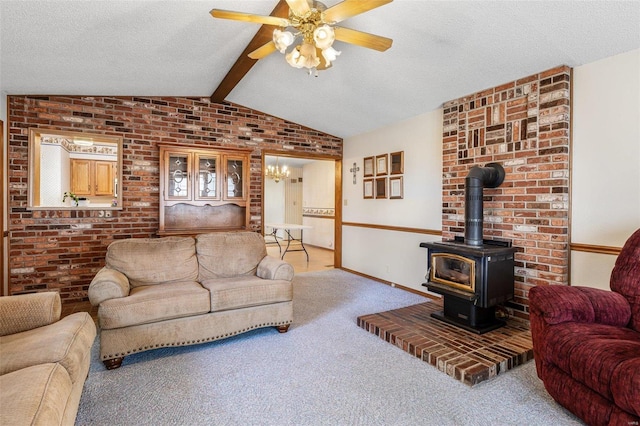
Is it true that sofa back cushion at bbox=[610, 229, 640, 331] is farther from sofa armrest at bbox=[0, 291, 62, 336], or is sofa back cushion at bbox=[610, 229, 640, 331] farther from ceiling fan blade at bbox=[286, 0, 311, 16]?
sofa armrest at bbox=[0, 291, 62, 336]

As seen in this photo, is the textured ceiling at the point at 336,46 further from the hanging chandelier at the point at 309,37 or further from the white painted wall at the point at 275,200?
the white painted wall at the point at 275,200

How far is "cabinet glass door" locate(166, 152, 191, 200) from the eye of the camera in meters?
4.38

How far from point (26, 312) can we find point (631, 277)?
359cm

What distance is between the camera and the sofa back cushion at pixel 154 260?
118 inches

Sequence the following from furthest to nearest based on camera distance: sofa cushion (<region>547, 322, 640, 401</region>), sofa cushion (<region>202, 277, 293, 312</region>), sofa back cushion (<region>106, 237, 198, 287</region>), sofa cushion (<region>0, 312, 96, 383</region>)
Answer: sofa back cushion (<region>106, 237, 198, 287</region>) → sofa cushion (<region>202, 277, 293, 312</region>) → sofa cushion (<region>547, 322, 640, 401</region>) → sofa cushion (<region>0, 312, 96, 383</region>)

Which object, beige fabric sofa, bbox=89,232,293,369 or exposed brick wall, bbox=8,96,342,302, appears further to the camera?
exposed brick wall, bbox=8,96,342,302

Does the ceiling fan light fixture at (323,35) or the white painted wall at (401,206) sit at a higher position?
the ceiling fan light fixture at (323,35)

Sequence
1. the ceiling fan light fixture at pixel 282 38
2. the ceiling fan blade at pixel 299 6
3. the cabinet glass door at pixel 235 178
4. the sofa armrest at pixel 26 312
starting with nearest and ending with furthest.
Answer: the sofa armrest at pixel 26 312 < the ceiling fan blade at pixel 299 6 < the ceiling fan light fixture at pixel 282 38 < the cabinet glass door at pixel 235 178

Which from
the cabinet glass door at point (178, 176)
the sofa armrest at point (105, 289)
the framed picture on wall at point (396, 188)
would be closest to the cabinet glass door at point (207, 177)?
the cabinet glass door at point (178, 176)

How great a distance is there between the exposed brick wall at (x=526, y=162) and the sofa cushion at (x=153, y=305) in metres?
2.79

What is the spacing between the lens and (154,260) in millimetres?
3117

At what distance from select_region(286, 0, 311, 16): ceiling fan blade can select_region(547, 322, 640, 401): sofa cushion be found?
2381mm

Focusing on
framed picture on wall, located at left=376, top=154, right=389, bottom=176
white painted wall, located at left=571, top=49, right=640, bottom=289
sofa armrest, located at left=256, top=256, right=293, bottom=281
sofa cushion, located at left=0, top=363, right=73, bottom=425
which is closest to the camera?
sofa cushion, located at left=0, top=363, right=73, bottom=425

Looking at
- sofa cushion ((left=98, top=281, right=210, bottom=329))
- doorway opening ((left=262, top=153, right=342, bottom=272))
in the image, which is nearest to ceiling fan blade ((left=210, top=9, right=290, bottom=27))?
sofa cushion ((left=98, top=281, right=210, bottom=329))
